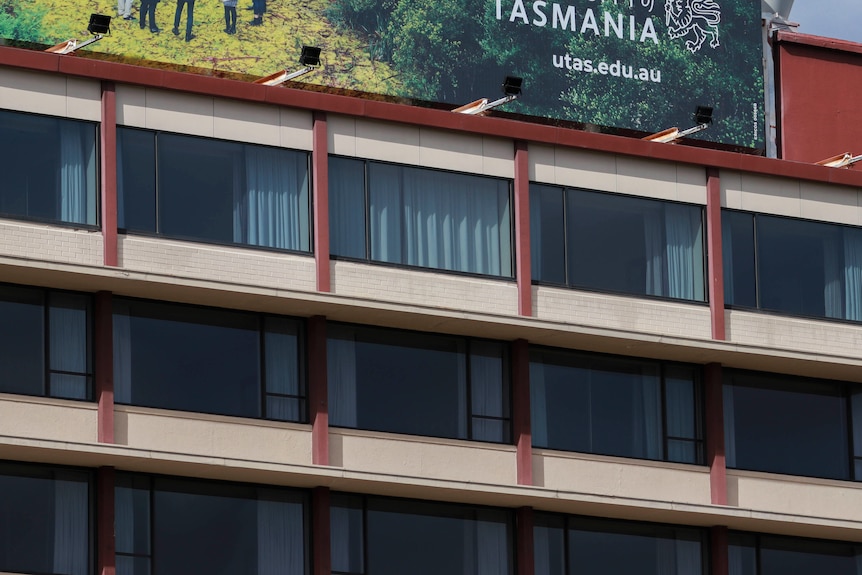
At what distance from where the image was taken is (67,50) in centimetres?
4941

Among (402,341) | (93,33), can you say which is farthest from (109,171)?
(402,341)

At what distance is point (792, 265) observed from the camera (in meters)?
55.4

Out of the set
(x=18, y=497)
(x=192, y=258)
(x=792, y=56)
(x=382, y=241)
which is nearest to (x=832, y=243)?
(x=792, y=56)

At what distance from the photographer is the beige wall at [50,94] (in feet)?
159

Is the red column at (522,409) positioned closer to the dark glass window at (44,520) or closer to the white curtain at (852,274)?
the white curtain at (852,274)

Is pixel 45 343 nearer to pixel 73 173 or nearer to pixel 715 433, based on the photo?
pixel 73 173

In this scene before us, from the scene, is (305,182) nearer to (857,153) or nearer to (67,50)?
(67,50)

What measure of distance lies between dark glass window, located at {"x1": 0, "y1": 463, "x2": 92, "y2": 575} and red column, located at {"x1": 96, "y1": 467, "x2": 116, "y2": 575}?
21 centimetres

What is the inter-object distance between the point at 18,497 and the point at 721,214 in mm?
16632

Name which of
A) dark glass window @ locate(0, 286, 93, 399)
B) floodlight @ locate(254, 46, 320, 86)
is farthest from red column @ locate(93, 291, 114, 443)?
floodlight @ locate(254, 46, 320, 86)

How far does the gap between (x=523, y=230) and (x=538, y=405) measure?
3646 mm

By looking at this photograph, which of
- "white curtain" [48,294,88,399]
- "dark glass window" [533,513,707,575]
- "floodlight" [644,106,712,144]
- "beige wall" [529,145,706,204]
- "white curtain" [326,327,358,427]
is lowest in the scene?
"dark glass window" [533,513,707,575]

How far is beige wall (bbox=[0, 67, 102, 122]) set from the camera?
48500mm

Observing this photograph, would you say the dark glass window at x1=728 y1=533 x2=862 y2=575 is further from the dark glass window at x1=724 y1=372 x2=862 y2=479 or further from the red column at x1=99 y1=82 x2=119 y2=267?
the red column at x1=99 y1=82 x2=119 y2=267
